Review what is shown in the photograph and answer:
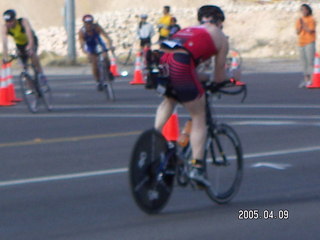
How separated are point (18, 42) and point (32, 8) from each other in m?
64.5

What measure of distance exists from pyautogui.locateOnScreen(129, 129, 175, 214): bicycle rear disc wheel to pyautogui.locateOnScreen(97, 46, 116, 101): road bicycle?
1035 centimetres

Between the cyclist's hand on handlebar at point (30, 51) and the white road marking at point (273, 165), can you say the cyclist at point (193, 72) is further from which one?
the cyclist's hand on handlebar at point (30, 51)

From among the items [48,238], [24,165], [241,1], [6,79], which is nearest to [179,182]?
[48,238]

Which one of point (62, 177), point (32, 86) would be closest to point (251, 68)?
point (32, 86)

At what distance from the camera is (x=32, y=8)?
79.3 m

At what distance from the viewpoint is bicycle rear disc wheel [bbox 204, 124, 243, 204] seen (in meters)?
8.05

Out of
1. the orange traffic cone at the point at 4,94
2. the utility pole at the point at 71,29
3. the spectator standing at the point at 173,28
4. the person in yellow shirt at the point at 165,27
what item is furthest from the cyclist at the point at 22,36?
the utility pole at the point at 71,29

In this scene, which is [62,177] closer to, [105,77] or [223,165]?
[223,165]

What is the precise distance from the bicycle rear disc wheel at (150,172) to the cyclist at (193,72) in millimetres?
237

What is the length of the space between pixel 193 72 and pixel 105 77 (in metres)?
10.6

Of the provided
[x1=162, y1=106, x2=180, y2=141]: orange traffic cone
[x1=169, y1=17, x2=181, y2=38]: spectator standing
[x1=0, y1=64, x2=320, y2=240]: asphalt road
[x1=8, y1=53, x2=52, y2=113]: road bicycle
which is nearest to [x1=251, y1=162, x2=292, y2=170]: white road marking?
[x1=0, y1=64, x2=320, y2=240]: asphalt road

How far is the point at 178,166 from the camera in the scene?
7750mm

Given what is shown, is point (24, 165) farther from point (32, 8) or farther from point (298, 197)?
point (32, 8)

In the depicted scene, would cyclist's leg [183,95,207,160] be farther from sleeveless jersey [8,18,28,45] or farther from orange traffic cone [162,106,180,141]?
sleeveless jersey [8,18,28,45]
